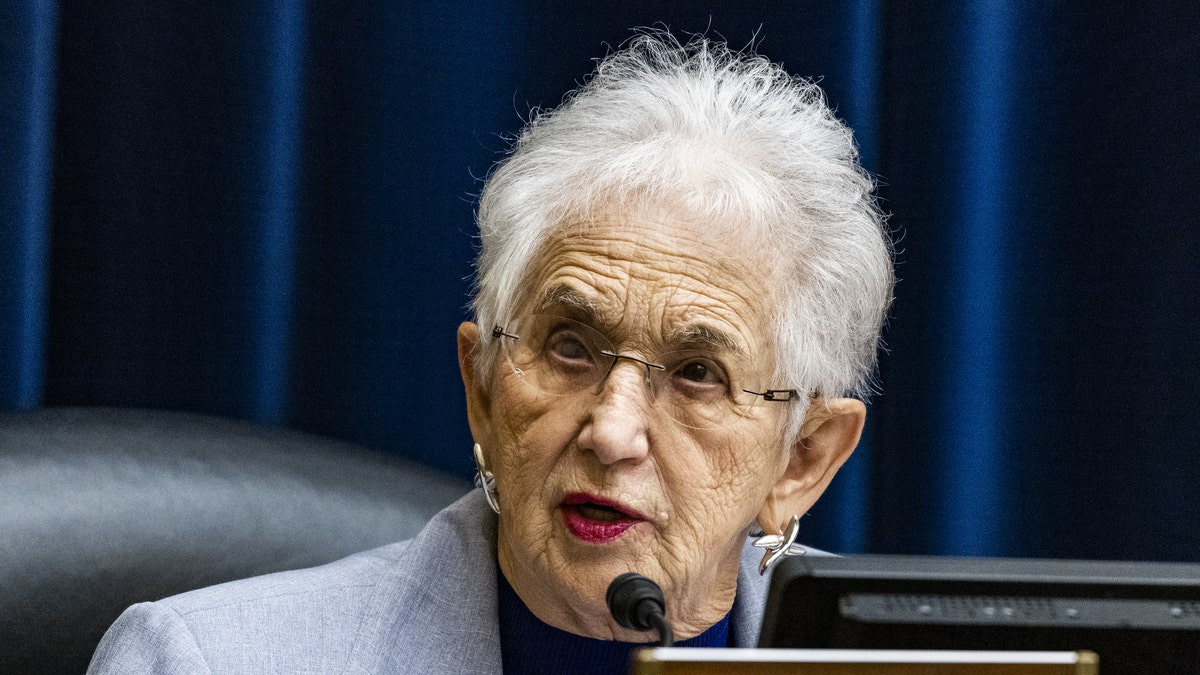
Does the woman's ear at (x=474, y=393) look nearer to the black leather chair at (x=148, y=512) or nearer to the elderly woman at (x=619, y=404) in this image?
the elderly woman at (x=619, y=404)

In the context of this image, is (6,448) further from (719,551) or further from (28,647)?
(719,551)

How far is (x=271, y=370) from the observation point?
1.81 m

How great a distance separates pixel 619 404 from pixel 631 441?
0.15 ft

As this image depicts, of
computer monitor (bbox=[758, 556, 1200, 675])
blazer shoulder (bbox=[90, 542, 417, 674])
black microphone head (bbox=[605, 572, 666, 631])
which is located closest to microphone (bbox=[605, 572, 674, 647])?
black microphone head (bbox=[605, 572, 666, 631])

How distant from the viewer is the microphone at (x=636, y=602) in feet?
2.75

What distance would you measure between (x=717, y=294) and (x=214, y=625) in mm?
606

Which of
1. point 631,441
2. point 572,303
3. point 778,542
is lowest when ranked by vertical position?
point 778,542

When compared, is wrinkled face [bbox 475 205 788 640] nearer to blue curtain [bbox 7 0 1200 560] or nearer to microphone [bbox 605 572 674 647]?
microphone [bbox 605 572 674 647]

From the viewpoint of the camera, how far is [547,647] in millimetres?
1282

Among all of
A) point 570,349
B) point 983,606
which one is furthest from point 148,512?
point 983,606

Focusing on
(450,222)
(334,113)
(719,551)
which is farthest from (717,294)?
(334,113)

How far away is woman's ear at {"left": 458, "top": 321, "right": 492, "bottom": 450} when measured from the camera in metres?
1.34

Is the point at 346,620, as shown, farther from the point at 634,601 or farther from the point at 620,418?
the point at 634,601

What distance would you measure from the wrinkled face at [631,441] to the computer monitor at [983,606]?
491 mm
